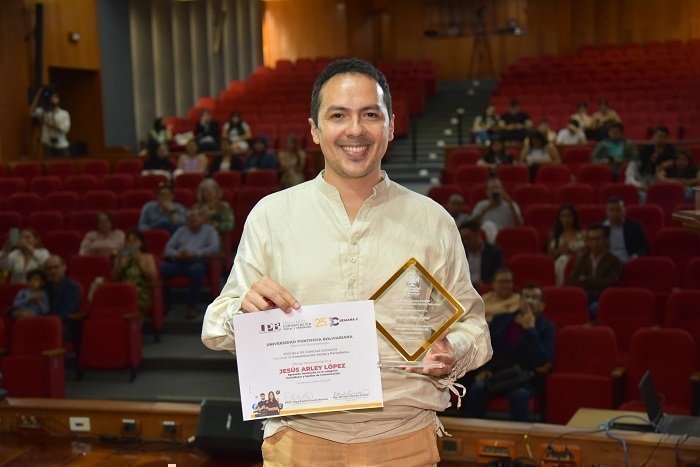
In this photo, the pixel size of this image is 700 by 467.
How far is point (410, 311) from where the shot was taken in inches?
63.4

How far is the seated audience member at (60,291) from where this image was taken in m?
6.43

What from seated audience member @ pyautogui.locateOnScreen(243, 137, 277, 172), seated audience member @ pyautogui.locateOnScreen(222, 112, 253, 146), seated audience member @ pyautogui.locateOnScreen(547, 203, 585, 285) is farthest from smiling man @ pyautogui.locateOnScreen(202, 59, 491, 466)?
seated audience member @ pyautogui.locateOnScreen(222, 112, 253, 146)

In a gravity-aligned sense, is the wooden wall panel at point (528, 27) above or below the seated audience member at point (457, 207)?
above

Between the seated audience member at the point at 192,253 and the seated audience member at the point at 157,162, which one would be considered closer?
the seated audience member at the point at 192,253

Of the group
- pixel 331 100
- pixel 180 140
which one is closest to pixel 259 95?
pixel 180 140

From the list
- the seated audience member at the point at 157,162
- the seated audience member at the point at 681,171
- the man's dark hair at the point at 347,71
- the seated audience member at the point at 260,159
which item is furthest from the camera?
the seated audience member at the point at 157,162

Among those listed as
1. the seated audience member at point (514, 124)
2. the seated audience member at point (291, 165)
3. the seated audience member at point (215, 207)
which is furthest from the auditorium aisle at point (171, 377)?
the seated audience member at point (514, 124)

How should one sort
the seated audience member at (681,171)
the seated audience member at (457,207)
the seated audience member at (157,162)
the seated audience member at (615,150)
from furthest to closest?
the seated audience member at (157,162) → the seated audience member at (615,150) → the seated audience member at (681,171) → the seated audience member at (457,207)

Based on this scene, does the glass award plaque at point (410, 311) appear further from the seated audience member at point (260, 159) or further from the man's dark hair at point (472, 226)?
the seated audience member at point (260, 159)

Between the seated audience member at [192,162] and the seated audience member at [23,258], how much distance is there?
291 centimetres

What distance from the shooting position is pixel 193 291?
23.7 feet

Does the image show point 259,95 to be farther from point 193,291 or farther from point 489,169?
point 193,291

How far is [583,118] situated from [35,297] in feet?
24.0

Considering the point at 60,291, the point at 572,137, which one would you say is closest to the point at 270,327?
the point at 60,291
